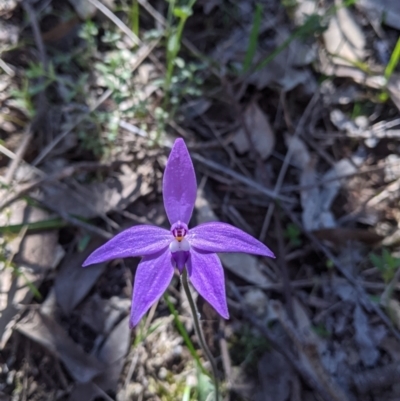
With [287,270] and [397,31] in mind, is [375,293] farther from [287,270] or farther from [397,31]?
[397,31]

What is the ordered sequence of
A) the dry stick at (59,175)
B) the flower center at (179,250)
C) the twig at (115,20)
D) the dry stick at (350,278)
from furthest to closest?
the twig at (115,20)
the dry stick at (59,175)
the dry stick at (350,278)
the flower center at (179,250)

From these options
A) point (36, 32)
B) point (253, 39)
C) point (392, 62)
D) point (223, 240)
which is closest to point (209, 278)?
point (223, 240)

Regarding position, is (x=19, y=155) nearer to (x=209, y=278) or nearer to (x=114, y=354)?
(x=114, y=354)

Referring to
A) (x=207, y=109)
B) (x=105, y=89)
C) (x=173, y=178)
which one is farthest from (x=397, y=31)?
(x=173, y=178)

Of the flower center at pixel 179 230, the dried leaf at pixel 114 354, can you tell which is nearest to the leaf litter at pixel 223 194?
the dried leaf at pixel 114 354

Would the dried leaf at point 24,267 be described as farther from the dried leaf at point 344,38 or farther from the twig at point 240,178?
the dried leaf at point 344,38
